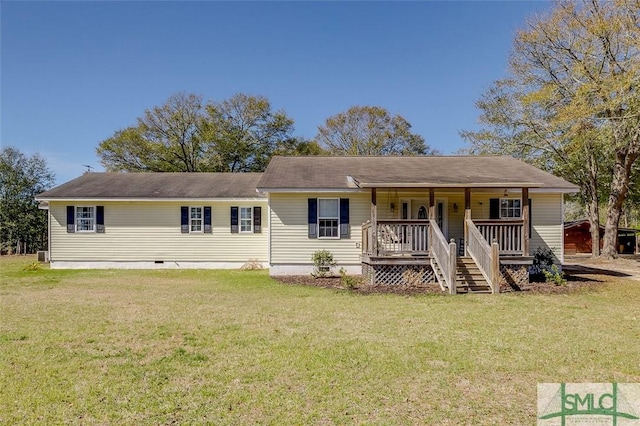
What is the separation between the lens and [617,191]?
1956 cm

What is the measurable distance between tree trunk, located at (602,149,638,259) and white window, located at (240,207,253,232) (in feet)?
58.6

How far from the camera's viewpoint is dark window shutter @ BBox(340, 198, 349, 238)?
43.7 feet

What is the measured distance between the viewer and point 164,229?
16.0m

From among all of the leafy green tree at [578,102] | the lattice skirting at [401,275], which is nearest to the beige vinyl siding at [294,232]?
the lattice skirting at [401,275]

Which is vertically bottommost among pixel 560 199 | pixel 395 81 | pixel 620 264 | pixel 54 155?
pixel 620 264

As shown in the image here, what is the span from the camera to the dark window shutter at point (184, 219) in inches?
628

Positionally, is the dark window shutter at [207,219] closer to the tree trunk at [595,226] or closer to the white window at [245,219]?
the white window at [245,219]

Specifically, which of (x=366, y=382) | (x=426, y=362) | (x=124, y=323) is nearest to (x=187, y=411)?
(x=366, y=382)

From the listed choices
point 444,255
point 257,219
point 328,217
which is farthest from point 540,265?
point 257,219

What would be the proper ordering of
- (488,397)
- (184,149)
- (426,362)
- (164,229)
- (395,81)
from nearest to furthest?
(488,397)
(426,362)
(164,229)
(395,81)
(184,149)

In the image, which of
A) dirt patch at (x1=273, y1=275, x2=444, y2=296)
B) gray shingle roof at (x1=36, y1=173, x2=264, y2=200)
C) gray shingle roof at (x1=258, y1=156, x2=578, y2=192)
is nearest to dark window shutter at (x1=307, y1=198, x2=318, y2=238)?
gray shingle roof at (x1=258, y1=156, x2=578, y2=192)

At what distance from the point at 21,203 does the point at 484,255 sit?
88.2 feet

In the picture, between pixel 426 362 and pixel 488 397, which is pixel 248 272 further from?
pixel 488 397

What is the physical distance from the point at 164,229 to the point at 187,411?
13.5 metres
